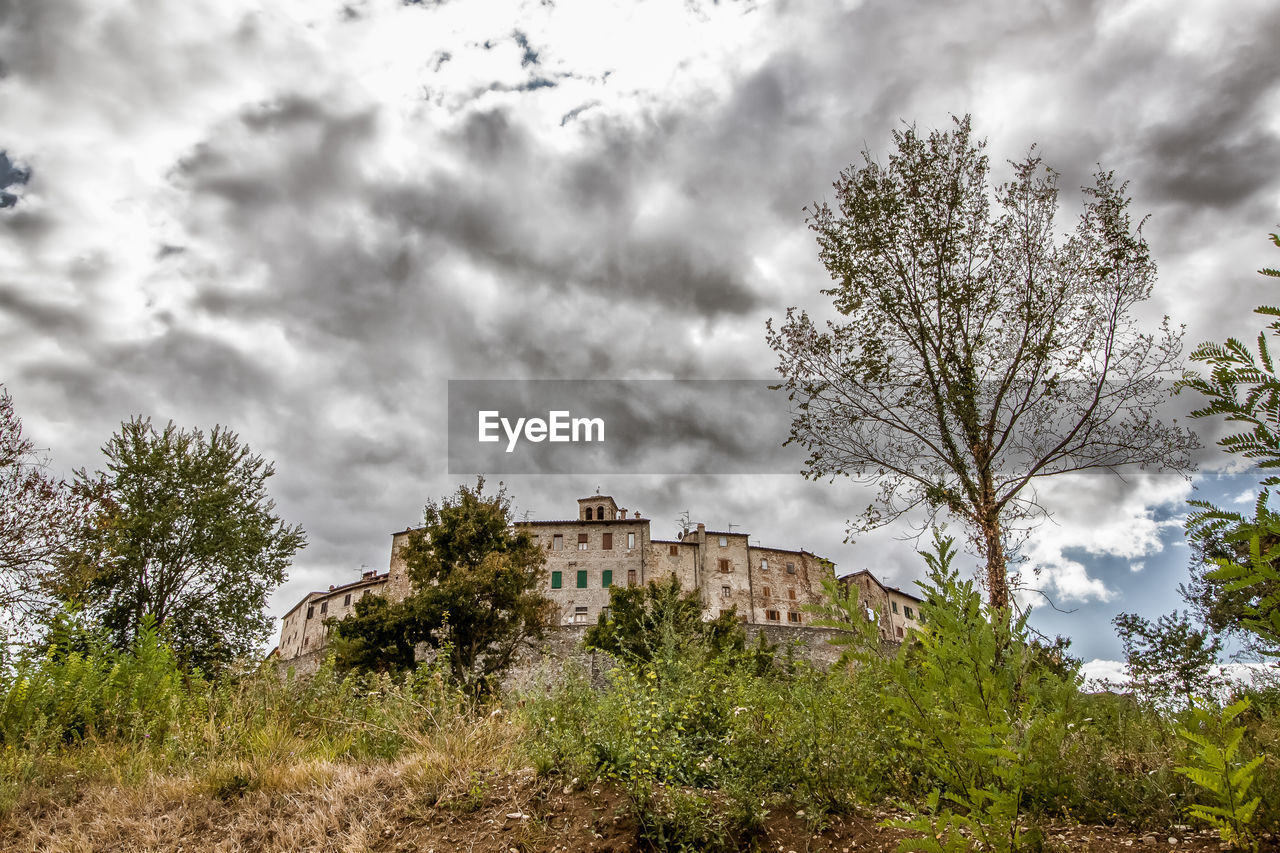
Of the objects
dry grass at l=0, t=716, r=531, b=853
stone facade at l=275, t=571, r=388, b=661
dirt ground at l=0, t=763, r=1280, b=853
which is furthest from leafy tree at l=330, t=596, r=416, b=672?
stone facade at l=275, t=571, r=388, b=661

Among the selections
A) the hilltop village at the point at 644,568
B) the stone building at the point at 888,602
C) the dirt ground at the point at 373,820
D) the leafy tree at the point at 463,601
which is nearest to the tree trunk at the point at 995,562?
the dirt ground at the point at 373,820

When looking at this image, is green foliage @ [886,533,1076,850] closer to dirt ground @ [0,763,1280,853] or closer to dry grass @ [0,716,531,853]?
dirt ground @ [0,763,1280,853]

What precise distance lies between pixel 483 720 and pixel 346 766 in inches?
41.4

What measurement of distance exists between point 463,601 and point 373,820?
1646cm

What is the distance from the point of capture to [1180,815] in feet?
11.6

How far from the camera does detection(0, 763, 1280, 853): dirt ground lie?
4.05m

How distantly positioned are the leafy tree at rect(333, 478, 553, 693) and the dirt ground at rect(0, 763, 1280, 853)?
14447 millimetres

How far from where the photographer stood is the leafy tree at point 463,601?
67.8 ft

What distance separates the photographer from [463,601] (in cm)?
2050

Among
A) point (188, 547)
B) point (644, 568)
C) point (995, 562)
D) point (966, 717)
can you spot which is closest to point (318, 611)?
point (644, 568)

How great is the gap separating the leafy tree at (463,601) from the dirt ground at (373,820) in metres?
14.4

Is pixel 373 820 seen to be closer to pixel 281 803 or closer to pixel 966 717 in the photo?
pixel 281 803

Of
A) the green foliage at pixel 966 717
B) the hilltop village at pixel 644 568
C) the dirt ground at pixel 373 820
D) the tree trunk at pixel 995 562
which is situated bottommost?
the dirt ground at pixel 373 820

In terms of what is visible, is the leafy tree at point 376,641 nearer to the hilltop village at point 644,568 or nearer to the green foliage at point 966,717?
the green foliage at point 966,717
